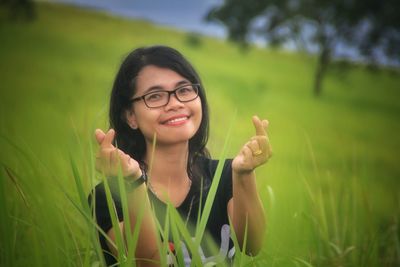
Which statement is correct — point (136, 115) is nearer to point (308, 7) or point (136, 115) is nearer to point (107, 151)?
point (107, 151)

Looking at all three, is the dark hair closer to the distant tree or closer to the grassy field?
the grassy field

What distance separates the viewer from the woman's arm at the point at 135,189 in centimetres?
60

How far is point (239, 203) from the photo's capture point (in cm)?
78

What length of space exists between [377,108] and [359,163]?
6.42m

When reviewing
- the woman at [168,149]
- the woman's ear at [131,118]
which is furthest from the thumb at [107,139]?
the woman's ear at [131,118]

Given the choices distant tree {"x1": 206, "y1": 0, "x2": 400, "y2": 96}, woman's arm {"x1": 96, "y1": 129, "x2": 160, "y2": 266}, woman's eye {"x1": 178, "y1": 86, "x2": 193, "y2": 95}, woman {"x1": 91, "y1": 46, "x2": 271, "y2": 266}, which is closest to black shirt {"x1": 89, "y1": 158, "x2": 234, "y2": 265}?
woman {"x1": 91, "y1": 46, "x2": 271, "y2": 266}

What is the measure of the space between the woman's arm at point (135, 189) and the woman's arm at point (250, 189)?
17 cm

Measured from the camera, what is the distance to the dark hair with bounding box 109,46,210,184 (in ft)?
2.89

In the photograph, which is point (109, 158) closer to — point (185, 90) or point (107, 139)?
point (107, 139)

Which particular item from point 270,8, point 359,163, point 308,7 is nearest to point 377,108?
point 308,7

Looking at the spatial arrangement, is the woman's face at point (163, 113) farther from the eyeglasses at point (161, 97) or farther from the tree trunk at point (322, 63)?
the tree trunk at point (322, 63)

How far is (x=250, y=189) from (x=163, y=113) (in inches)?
9.6

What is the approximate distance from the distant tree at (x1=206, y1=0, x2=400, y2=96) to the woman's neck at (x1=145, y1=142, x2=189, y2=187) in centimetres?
1025

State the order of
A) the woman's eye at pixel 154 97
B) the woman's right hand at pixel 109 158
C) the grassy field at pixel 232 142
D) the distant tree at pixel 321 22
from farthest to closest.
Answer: the distant tree at pixel 321 22 < the woman's eye at pixel 154 97 < the grassy field at pixel 232 142 < the woman's right hand at pixel 109 158
